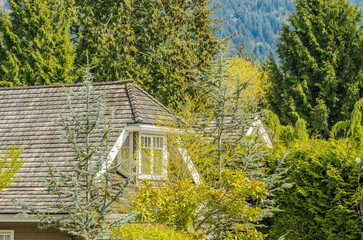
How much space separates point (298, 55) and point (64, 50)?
42.3ft

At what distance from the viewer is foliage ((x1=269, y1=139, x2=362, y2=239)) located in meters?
12.9

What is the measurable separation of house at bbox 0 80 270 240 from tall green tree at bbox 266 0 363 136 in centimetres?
1342

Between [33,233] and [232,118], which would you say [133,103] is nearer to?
[232,118]

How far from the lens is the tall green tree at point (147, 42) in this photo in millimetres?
30141

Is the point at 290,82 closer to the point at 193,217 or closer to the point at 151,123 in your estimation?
the point at 151,123

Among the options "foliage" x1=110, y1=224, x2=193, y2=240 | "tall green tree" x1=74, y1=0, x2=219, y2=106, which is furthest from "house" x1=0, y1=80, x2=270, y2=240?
"tall green tree" x1=74, y1=0, x2=219, y2=106

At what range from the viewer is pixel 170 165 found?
42.1ft

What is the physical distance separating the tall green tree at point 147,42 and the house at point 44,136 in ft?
43.0

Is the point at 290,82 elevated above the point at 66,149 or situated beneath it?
elevated above

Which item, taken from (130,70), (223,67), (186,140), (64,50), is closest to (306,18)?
(130,70)

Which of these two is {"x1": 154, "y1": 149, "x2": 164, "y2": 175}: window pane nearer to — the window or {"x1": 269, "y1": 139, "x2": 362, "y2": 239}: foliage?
the window

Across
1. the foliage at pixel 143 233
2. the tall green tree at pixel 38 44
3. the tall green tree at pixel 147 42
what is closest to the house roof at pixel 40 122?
the foliage at pixel 143 233

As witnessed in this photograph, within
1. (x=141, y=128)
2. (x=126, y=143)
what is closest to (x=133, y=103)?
(x=141, y=128)

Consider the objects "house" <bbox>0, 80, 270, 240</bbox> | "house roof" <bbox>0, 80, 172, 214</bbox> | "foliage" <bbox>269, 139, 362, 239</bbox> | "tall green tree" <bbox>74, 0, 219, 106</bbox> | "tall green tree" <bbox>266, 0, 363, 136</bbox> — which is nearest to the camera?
"foliage" <bbox>269, 139, 362, 239</bbox>
